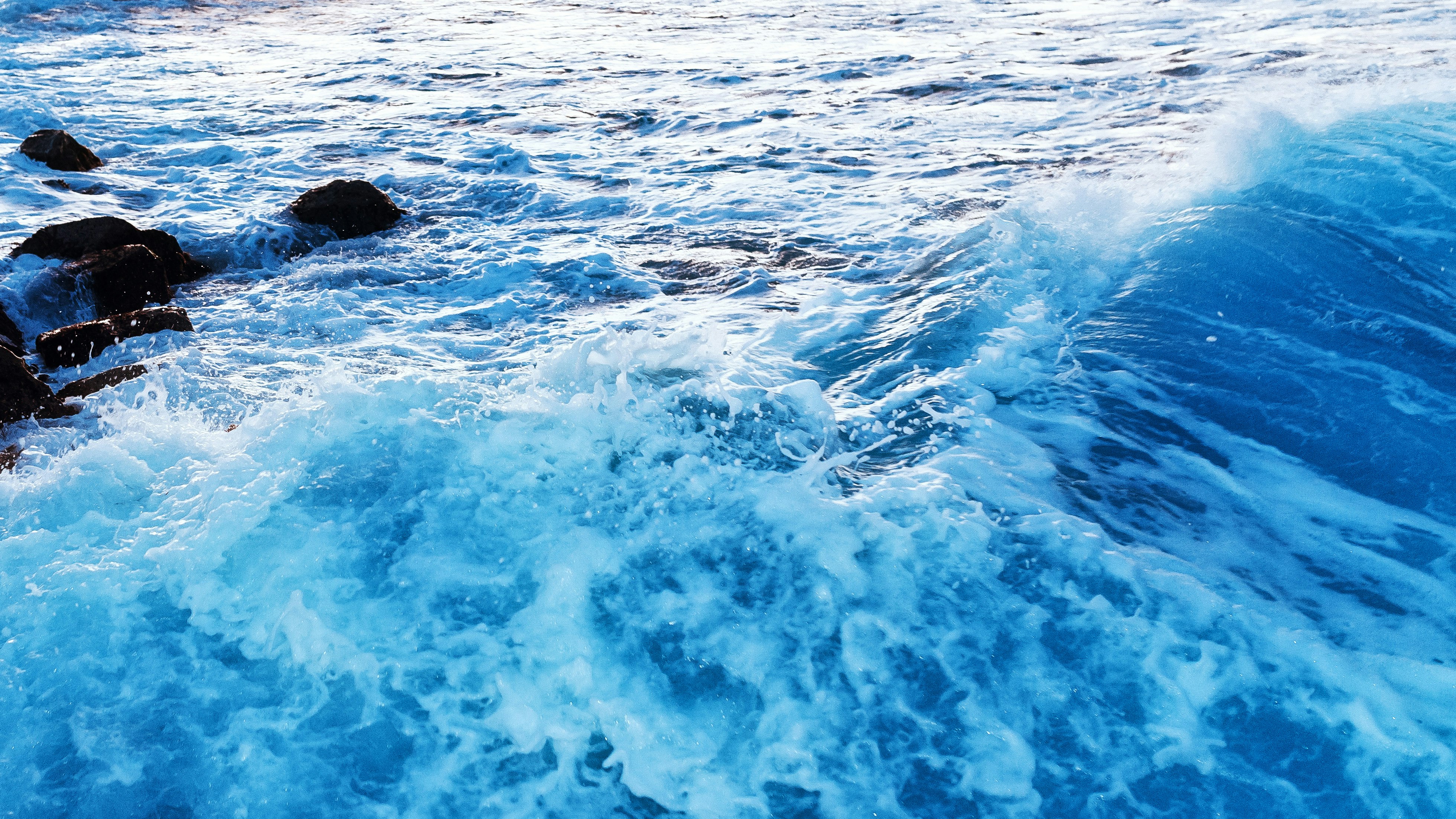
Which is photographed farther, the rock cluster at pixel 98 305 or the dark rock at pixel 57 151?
the dark rock at pixel 57 151

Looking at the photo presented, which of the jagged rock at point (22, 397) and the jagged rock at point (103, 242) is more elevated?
the jagged rock at point (103, 242)

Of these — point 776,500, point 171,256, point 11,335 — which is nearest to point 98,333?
point 11,335

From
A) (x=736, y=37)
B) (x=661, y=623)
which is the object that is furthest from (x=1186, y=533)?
(x=736, y=37)

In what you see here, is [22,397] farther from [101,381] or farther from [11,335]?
[11,335]

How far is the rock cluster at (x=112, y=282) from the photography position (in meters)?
4.10

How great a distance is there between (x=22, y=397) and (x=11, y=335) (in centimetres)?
125

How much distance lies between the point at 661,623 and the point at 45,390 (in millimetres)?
3383

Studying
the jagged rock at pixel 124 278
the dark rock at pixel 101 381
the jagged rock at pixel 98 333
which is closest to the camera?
the dark rock at pixel 101 381

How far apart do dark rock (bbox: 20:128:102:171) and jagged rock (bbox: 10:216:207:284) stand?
8.29 feet

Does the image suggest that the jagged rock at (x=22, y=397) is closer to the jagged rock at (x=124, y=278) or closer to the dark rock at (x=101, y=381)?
the dark rock at (x=101, y=381)

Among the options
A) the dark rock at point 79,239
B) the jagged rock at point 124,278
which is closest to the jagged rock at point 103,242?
the dark rock at point 79,239

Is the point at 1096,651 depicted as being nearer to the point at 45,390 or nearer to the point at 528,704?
the point at 528,704

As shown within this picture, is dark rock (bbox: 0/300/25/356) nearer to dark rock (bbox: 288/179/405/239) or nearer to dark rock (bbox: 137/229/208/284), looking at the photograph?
dark rock (bbox: 137/229/208/284)

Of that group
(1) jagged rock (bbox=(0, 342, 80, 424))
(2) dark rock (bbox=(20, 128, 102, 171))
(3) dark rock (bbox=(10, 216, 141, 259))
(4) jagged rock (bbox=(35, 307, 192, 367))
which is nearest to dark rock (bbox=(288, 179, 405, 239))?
(3) dark rock (bbox=(10, 216, 141, 259))
